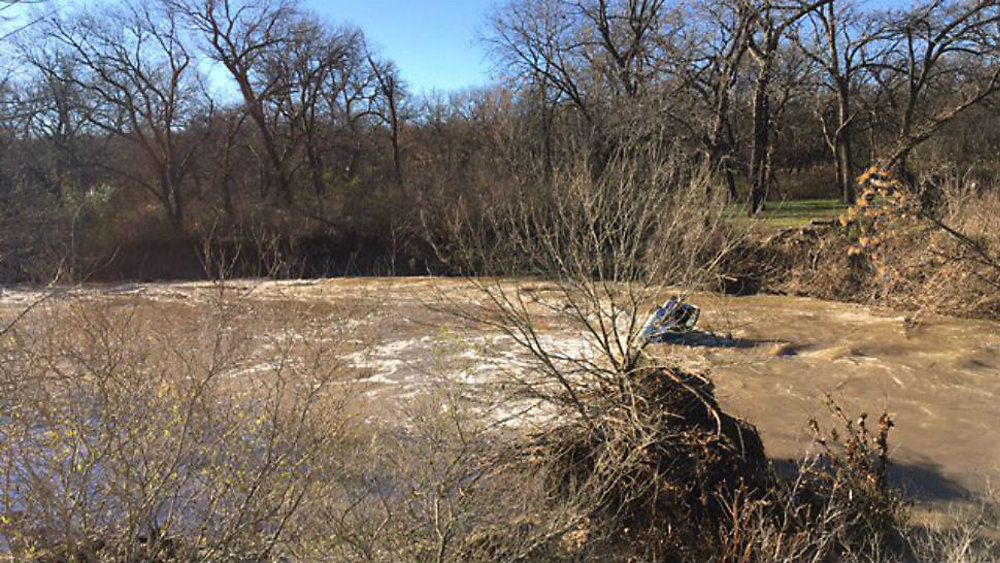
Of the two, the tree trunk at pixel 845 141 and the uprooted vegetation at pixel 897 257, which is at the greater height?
the tree trunk at pixel 845 141

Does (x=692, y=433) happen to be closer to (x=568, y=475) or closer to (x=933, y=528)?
(x=568, y=475)

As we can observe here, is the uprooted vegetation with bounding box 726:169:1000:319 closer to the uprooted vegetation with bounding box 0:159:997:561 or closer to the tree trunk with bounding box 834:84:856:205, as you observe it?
the uprooted vegetation with bounding box 0:159:997:561

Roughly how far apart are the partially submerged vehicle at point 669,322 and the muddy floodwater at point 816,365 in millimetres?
347

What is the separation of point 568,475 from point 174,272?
21.7m

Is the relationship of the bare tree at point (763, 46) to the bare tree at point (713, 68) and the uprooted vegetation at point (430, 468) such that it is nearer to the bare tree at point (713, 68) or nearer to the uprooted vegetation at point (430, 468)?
the bare tree at point (713, 68)

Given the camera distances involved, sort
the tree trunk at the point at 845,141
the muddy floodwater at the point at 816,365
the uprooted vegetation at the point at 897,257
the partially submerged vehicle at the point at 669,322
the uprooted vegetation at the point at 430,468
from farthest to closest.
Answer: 1. the tree trunk at the point at 845,141
2. the uprooted vegetation at the point at 897,257
3. the muddy floodwater at the point at 816,365
4. the partially submerged vehicle at the point at 669,322
5. the uprooted vegetation at the point at 430,468

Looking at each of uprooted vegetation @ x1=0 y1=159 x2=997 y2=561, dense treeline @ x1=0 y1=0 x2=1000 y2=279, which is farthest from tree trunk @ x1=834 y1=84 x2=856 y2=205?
uprooted vegetation @ x1=0 y1=159 x2=997 y2=561

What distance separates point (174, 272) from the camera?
23.5m

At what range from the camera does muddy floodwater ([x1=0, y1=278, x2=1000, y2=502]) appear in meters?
7.32

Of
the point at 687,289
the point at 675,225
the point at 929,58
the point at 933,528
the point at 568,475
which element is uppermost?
the point at 929,58

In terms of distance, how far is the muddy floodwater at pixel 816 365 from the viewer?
24.0 ft

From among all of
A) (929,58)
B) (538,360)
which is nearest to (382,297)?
(538,360)

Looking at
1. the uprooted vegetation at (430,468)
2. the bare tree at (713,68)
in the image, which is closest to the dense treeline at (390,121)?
the bare tree at (713,68)

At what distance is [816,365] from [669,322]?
449 cm
